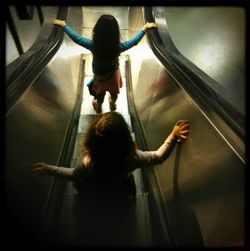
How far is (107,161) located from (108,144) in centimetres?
13

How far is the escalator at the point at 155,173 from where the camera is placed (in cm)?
210

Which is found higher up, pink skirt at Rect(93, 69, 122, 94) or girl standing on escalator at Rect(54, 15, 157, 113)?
girl standing on escalator at Rect(54, 15, 157, 113)

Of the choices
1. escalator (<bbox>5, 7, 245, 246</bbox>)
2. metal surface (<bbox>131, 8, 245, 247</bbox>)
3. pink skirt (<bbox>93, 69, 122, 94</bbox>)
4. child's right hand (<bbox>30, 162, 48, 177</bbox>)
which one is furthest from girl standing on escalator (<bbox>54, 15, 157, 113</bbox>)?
child's right hand (<bbox>30, 162, 48, 177</bbox>)

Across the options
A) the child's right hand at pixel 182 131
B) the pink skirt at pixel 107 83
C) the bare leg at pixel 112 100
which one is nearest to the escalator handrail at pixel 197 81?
the child's right hand at pixel 182 131

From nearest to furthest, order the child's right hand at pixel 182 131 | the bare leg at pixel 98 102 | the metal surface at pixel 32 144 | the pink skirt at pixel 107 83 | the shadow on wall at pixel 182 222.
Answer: the metal surface at pixel 32 144 < the shadow on wall at pixel 182 222 < the child's right hand at pixel 182 131 < the pink skirt at pixel 107 83 < the bare leg at pixel 98 102

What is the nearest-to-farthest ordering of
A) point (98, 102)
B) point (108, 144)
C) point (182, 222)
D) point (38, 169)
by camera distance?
point (108, 144) → point (38, 169) → point (182, 222) → point (98, 102)

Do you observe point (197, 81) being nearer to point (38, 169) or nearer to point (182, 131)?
point (182, 131)

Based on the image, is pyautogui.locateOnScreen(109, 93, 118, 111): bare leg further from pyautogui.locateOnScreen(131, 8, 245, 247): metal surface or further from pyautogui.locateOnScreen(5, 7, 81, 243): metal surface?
pyautogui.locateOnScreen(131, 8, 245, 247): metal surface

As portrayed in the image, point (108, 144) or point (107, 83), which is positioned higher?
point (107, 83)

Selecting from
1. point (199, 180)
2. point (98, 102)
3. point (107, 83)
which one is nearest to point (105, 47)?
point (107, 83)

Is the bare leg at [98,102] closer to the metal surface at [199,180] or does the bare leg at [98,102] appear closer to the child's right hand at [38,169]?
the metal surface at [199,180]

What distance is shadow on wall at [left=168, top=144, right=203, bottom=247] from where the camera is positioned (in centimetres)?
227

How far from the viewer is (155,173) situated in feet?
9.63
